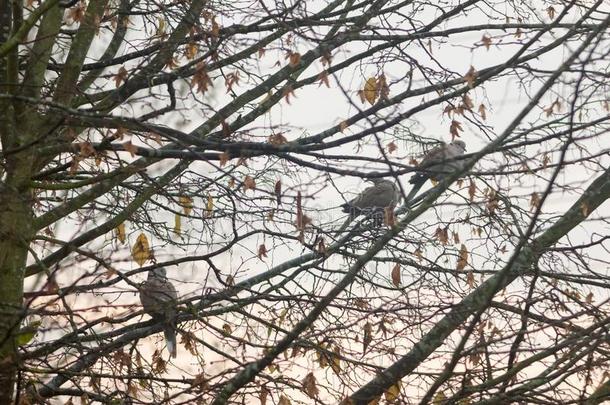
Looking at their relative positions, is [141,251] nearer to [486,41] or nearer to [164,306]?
[164,306]

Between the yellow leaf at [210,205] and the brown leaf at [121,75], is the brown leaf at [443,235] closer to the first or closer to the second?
the yellow leaf at [210,205]

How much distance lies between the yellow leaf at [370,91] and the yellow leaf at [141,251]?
1.70 meters

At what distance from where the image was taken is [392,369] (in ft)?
18.7

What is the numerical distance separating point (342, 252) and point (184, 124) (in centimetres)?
166

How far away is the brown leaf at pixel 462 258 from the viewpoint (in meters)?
7.09

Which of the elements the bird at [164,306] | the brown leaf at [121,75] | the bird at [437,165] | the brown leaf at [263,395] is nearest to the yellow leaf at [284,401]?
the brown leaf at [263,395]

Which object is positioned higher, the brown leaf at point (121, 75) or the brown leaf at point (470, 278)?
the brown leaf at point (121, 75)

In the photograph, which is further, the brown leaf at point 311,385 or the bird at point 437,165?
the brown leaf at point 311,385

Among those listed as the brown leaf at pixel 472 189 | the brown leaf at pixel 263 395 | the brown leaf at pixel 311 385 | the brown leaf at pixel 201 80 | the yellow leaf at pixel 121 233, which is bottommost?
the brown leaf at pixel 311 385

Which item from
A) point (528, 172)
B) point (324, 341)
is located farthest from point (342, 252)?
point (528, 172)

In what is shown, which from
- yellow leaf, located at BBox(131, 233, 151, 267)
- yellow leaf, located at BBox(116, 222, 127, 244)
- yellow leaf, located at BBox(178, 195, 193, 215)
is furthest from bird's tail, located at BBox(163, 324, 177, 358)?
yellow leaf, located at BBox(178, 195, 193, 215)

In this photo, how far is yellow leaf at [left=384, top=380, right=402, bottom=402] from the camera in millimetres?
5667

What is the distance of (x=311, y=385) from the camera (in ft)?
19.2

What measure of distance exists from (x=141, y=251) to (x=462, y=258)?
2.27 m
